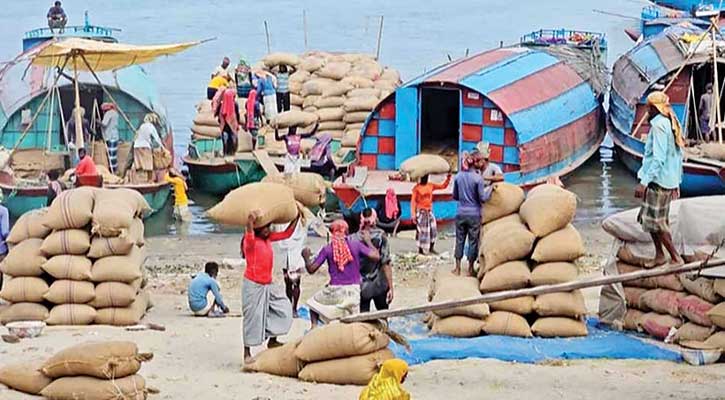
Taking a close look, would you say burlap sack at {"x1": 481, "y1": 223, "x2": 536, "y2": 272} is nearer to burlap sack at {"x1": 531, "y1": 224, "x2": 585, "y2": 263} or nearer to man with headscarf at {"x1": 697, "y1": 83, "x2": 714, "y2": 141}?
burlap sack at {"x1": 531, "y1": 224, "x2": 585, "y2": 263}

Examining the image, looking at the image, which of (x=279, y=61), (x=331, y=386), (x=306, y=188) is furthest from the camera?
(x=279, y=61)

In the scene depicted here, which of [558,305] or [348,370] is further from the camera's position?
[558,305]

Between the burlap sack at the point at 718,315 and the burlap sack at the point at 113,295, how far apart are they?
4951 mm

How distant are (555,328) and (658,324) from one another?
86 cm

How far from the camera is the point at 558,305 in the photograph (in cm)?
1155

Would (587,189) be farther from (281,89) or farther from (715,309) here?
(715,309)

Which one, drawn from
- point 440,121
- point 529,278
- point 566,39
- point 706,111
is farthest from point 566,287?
point 566,39

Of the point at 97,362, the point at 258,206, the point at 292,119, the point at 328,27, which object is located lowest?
the point at 328,27

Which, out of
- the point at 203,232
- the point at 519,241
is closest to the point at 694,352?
the point at 519,241

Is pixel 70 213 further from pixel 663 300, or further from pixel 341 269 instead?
pixel 663 300

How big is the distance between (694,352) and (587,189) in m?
15.9

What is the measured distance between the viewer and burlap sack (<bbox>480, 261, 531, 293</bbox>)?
11586 millimetres

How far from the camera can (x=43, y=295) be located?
475 inches

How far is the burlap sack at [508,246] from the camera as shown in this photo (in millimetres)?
11688
